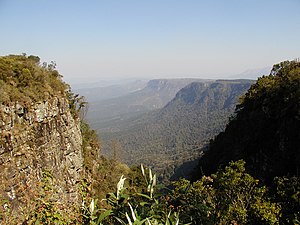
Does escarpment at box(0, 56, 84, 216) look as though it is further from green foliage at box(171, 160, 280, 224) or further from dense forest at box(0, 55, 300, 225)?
green foliage at box(171, 160, 280, 224)

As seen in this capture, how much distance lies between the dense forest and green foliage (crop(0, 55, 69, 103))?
0.05m

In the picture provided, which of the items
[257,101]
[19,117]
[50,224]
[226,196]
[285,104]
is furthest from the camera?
[257,101]

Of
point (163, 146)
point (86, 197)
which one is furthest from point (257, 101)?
point (163, 146)

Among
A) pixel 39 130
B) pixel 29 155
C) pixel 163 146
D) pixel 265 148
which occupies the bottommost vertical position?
pixel 163 146

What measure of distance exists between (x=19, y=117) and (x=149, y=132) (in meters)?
141

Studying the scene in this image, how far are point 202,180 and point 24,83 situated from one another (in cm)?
1193

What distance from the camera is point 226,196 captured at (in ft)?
26.0

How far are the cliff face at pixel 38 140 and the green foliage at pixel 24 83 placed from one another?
0.42 m

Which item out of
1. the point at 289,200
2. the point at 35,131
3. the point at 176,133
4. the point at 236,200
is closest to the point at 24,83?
the point at 35,131

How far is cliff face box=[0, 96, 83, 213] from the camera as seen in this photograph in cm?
1339

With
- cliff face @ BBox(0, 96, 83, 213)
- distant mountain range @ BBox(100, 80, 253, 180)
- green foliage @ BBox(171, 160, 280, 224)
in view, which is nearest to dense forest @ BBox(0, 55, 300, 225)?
green foliage @ BBox(171, 160, 280, 224)

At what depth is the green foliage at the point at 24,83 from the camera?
14594 millimetres

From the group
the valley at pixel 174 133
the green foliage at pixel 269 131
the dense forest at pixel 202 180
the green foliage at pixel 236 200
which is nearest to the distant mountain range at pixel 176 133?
the valley at pixel 174 133

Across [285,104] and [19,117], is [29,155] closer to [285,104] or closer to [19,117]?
[19,117]
